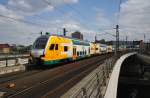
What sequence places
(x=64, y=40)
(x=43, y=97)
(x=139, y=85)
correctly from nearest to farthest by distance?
(x=43, y=97), (x=64, y=40), (x=139, y=85)

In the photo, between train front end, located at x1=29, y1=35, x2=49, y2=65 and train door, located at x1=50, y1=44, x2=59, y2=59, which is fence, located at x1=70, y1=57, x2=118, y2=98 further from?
train door, located at x1=50, y1=44, x2=59, y2=59

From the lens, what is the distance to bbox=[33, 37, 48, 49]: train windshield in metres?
24.7

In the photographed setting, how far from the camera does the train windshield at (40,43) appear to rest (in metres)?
24.7

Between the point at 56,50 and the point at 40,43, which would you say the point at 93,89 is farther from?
the point at 56,50

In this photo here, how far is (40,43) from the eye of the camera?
25.2 m

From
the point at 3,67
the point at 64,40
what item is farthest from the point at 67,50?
the point at 3,67

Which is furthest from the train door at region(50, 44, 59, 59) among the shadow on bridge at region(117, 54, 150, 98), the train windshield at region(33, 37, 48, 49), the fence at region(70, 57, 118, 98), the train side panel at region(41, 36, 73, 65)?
the fence at region(70, 57, 118, 98)

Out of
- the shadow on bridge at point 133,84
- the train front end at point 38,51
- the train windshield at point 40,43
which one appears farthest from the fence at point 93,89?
the shadow on bridge at point 133,84

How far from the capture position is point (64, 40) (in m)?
29.3

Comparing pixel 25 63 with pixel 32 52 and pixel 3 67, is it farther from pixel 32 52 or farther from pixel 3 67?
pixel 3 67

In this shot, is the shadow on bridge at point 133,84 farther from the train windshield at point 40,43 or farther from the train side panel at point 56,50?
the train windshield at point 40,43

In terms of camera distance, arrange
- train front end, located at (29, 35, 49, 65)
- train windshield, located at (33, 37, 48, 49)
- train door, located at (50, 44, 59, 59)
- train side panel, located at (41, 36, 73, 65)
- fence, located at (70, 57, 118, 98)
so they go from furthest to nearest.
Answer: train door, located at (50, 44, 59, 59) < train windshield, located at (33, 37, 48, 49) < train side panel, located at (41, 36, 73, 65) < train front end, located at (29, 35, 49, 65) < fence, located at (70, 57, 118, 98)

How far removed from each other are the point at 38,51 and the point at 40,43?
1.14 metres

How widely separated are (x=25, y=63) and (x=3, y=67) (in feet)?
15.2
